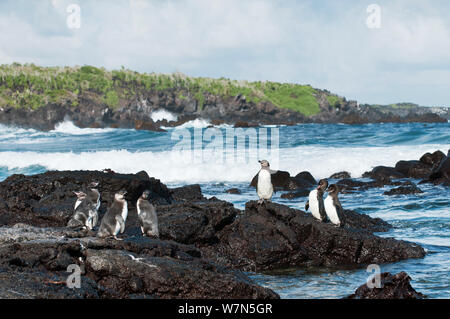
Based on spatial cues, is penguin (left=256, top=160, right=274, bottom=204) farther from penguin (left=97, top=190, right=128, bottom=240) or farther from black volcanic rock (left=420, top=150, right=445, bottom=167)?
black volcanic rock (left=420, top=150, right=445, bottom=167)

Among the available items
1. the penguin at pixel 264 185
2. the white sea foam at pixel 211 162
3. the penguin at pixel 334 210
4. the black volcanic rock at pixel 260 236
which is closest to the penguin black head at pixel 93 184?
the black volcanic rock at pixel 260 236

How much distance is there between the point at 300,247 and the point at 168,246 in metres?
2.87

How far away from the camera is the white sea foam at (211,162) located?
76.8ft

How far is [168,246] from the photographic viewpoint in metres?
7.44

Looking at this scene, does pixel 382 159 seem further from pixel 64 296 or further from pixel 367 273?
pixel 64 296

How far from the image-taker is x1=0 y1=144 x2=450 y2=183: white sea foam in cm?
2342

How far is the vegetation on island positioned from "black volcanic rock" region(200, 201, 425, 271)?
63.4 m

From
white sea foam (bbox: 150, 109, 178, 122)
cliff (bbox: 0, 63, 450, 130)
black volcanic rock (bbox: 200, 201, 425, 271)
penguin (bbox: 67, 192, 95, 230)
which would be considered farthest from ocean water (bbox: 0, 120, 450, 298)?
white sea foam (bbox: 150, 109, 178, 122)

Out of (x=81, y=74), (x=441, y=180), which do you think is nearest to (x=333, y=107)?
(x=81, y=74)

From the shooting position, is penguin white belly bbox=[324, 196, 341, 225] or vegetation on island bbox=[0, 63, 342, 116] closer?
penguin white belly bbox=[324, 196, 341, 225]

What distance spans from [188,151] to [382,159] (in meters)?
10.4

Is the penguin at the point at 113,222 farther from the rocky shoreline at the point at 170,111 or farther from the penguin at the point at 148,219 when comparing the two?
the rocky shoreline at the point at 170,111

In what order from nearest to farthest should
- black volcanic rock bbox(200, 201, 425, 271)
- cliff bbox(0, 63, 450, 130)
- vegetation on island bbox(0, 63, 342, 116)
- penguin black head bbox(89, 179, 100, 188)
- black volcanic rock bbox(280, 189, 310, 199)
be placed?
black volcanic rock bbox(200, 201, 425, 271) < penguin black head bbox(89, 179, 100, 188) < black volcanic rock bbox(280, 189, 310, 199) < cliff bbox(0, 63, 450, 130) < vegetation on island bbox(0, 63, 342, 116)

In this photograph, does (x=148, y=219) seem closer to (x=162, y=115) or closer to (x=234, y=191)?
(x=234, y=191)
